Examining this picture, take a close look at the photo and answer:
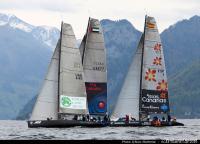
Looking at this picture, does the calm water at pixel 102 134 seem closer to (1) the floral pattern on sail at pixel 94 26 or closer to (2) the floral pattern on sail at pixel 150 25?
(1) the floral pattern on sail at pixel 94 26

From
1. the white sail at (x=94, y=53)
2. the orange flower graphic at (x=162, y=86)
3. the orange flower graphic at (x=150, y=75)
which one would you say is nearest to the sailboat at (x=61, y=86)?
the white sail at (x=94, y=53)

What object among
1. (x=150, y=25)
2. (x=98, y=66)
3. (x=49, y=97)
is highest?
(x=150, y=25)

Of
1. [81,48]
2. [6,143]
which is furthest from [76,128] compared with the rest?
[6,143]

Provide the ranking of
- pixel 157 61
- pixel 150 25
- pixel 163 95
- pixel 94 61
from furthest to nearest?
pixel 163 95, pixel 157 61, pixel 150 25, pixel 94 61

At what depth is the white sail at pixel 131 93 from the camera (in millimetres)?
98375

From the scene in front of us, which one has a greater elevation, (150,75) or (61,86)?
(150,75)

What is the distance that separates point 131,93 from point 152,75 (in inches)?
173

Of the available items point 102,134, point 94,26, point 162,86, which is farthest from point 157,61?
point 102,134

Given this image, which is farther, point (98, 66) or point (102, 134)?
point (98, 66)

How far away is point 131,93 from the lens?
9900 centimetres

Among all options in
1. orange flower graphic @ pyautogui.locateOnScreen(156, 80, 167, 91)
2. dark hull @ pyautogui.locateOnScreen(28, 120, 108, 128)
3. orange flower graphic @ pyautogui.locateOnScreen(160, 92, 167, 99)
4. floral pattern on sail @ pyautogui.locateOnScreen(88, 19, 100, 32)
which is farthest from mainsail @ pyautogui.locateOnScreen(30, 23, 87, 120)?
orange flower graphic @ pyautogui.locateOnScreen(160, 92, 167, 99)

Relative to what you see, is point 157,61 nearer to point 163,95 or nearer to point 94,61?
point 163,95

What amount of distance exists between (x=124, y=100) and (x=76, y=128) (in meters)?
10.5

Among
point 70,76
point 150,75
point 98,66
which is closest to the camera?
point 70,76
